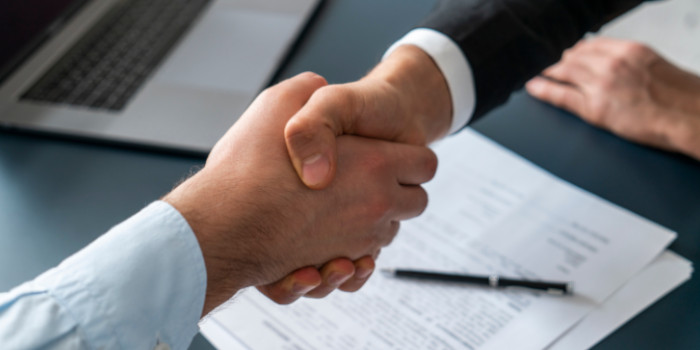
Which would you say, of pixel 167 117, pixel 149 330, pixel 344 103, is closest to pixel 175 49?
pixel 167 117

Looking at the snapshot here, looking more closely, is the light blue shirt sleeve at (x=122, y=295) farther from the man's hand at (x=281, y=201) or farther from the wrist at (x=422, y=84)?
the wrist at (x=422, y=84)

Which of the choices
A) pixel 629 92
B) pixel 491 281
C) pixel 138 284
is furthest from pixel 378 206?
pixel 629 92

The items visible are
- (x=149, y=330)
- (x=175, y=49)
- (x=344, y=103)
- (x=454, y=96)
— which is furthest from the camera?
(x=175, y=49)

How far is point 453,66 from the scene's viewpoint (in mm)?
854

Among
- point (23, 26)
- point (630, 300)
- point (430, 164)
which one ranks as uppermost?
point (23, 26)

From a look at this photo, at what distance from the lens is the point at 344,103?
733 millimetres

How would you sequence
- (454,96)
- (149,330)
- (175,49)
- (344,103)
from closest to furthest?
(149,330) < (344,103) < (454,96) < (175,49)

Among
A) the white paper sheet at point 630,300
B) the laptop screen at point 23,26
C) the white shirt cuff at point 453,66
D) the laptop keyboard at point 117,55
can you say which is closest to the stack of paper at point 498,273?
the white paper sheet at point 630,300

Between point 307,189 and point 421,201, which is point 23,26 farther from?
point 421,201

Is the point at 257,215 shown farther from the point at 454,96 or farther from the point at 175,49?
the point at 175,49

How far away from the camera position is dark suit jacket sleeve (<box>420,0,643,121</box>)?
2.83 feet

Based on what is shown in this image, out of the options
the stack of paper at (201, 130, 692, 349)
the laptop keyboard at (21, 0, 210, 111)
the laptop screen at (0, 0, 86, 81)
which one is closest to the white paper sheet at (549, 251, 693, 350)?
the stack of paper at (201, 130, 692, 349)

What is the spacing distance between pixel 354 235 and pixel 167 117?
384mm

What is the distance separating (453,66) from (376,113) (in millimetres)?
159
